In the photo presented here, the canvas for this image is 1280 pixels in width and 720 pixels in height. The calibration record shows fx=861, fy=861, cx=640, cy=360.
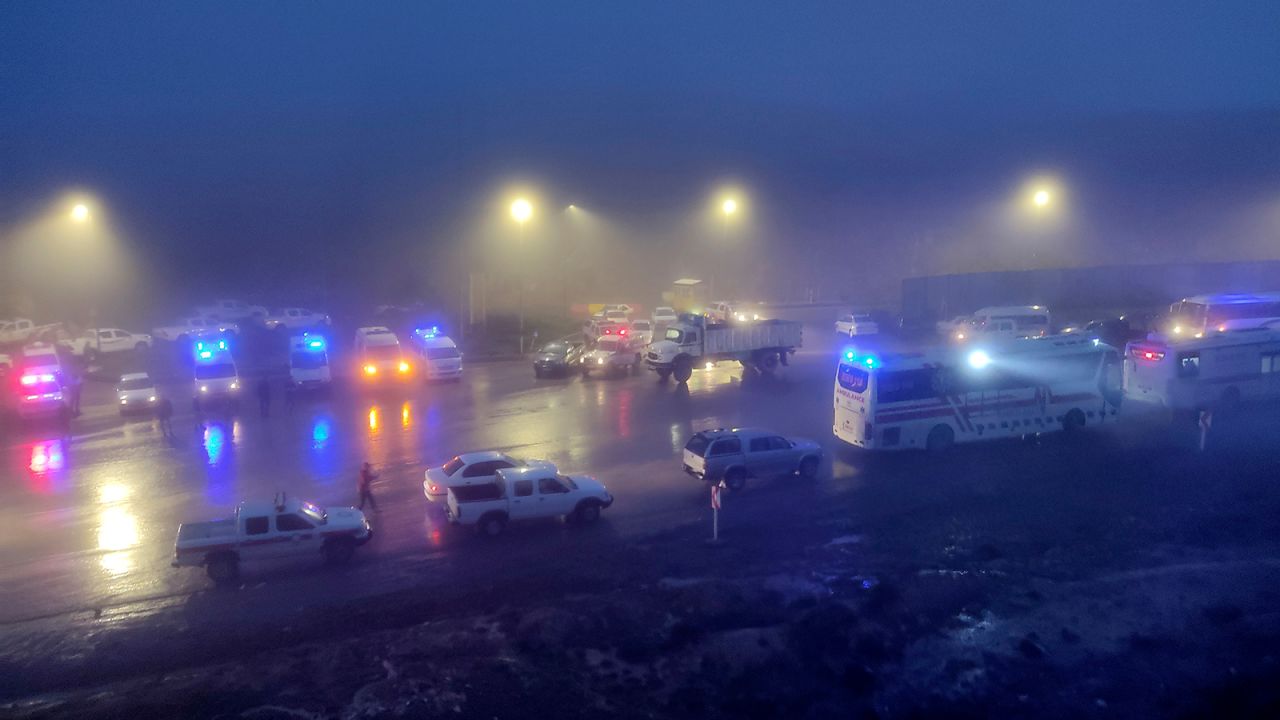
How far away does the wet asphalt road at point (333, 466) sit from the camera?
1280cm

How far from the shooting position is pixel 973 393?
61.8 ft

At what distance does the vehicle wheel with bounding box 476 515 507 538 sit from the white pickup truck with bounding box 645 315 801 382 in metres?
15.7

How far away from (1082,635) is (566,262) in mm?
54938

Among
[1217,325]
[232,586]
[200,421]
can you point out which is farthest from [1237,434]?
[200,421]

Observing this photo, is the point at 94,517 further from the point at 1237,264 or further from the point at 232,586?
the point at 1237,264

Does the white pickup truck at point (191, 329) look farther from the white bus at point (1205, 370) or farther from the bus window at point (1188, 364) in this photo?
the bus window at point (1188, 364)

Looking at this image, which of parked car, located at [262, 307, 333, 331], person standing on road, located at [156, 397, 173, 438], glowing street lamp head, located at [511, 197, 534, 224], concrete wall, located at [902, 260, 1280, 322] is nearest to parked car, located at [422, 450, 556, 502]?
person standing on road, located at [156, 397, 173, 438]

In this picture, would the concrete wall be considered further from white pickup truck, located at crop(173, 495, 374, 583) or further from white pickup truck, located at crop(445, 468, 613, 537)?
white pickup truck, located at crop(173, 495, 374, 583)

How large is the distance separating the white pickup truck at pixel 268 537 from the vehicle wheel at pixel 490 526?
5.96 ft

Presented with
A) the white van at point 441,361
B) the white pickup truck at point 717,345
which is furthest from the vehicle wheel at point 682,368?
the white van at point 441,361

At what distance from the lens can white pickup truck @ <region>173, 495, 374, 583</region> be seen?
1231cm

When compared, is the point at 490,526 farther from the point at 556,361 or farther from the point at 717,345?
the point at 556,361

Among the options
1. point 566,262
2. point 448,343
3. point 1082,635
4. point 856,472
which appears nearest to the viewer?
point 1082,635

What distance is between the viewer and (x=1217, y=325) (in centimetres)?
3225
